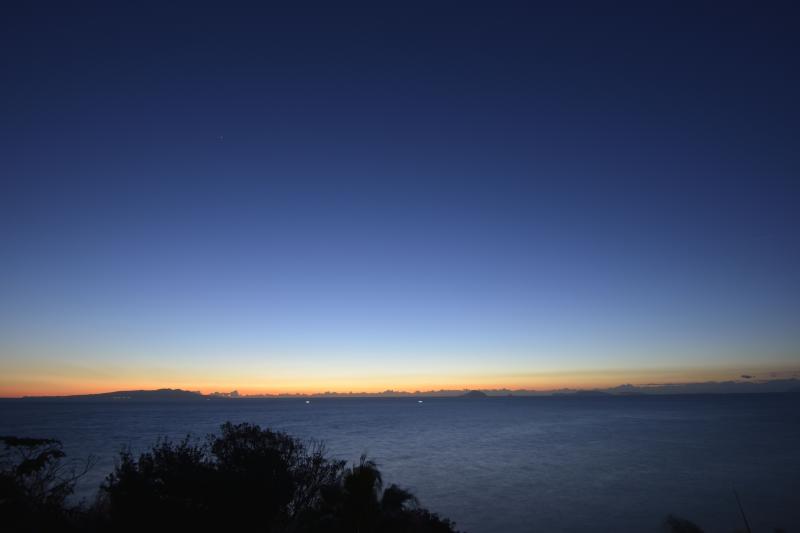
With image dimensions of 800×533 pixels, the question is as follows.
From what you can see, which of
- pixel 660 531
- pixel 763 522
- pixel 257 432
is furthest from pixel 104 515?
pixel 763 522

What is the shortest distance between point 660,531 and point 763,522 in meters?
8.44

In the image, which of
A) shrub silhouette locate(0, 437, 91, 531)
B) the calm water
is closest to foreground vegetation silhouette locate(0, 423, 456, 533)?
shrub silhouette locate(0, 437, 91, 531)

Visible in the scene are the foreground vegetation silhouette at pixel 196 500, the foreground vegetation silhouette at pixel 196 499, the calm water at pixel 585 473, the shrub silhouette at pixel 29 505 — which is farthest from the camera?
the calm water at pixel 585 473

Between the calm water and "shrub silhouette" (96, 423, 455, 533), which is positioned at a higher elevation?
"shrub silhouette" (96, 423, 455, 533)

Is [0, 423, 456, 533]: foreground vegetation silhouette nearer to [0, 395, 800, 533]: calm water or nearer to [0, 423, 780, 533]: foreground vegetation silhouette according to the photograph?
[0, 423, 780, 533]: foreground vegetation silhouette

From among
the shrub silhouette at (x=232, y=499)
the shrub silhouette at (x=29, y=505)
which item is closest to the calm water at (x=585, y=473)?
the shrub silhouette at (x=232, y=499)

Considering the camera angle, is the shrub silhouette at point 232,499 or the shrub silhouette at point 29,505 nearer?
the shrub silhouette at point 29,505

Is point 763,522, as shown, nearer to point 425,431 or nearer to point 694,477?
point 694,477

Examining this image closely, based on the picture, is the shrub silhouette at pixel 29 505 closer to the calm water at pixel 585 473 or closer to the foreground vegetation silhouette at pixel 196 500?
the foreground vegetation silhouette at pixel 196 500

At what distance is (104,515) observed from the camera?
78.1 ft

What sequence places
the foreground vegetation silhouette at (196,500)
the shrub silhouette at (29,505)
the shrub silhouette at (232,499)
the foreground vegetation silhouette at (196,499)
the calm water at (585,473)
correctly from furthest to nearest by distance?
1. the calm water at (585,473)
2. the shrub silhouette at (232,499)
3. the foreground vegetation silhouette at (196,499)
4. the foreground vegetation silhouette at (196,500)
5. the shrub silhouette at (29,505)

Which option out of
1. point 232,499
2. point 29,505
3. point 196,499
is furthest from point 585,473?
point 29,505

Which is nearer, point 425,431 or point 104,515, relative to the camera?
point 104,515

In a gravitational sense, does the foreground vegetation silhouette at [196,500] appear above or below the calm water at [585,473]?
above
